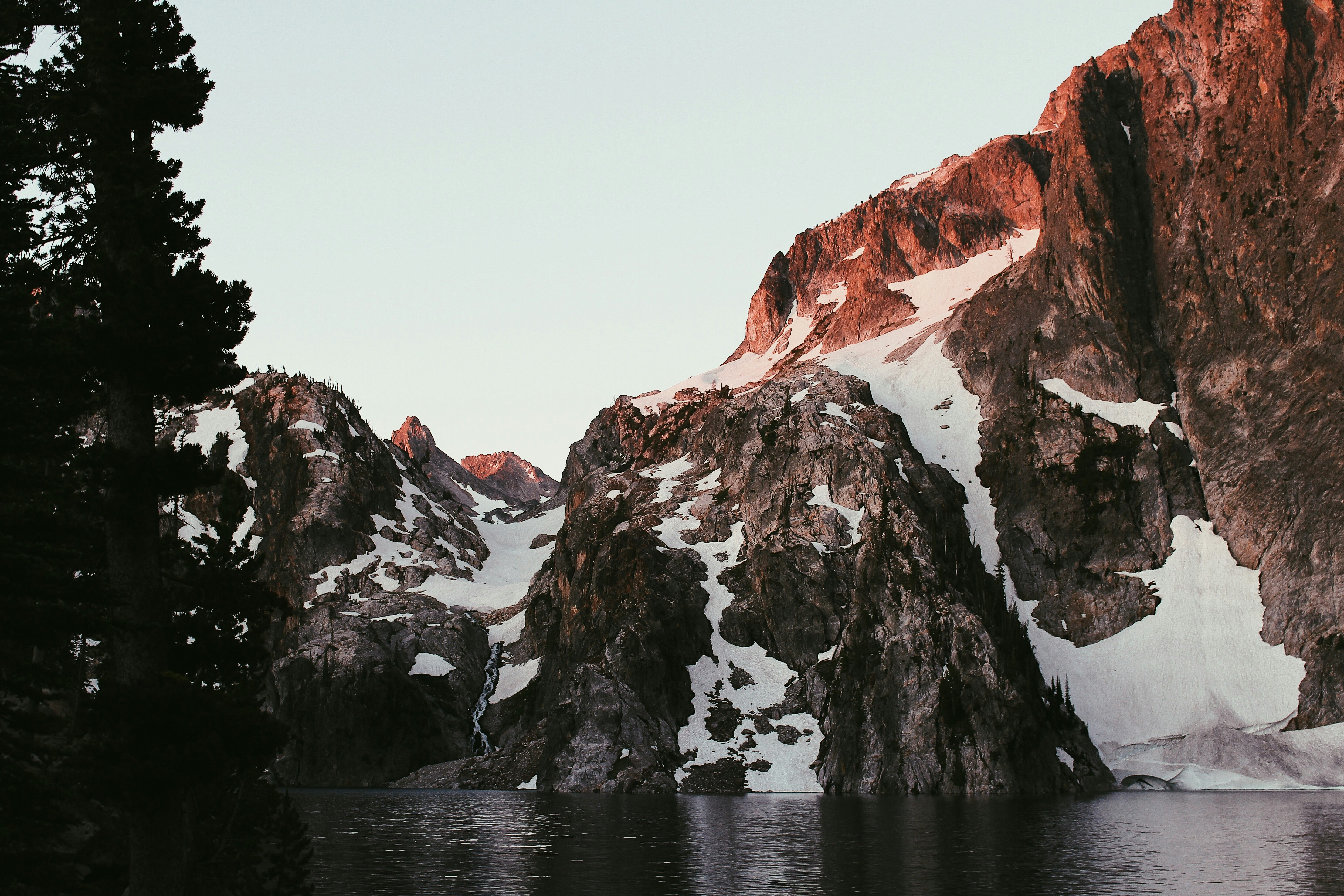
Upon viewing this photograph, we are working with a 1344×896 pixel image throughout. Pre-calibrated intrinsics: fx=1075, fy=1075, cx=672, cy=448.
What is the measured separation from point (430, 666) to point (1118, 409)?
107 meters

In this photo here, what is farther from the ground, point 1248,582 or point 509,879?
point 1248,582

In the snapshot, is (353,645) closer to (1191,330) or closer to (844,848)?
(844,848)

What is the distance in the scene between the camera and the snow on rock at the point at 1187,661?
119188mm

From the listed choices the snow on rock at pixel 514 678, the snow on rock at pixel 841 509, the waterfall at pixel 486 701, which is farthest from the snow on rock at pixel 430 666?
the snow on rock at pixel 841 509

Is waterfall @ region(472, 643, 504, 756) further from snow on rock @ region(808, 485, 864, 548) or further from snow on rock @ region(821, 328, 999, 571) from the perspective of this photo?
snow on rock @ region(821, 328, 999, 571)

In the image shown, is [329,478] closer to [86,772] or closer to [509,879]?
[509,879]

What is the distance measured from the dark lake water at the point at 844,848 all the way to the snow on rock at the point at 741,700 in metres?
22.7

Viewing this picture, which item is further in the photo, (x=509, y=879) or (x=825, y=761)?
(x=825, y=761)

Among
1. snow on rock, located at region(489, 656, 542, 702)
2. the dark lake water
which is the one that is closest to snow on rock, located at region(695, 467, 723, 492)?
snow on rock, located at region(489, 656, 542, 702)

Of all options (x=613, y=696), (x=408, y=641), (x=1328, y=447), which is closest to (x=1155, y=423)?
(x=1328, y=447)

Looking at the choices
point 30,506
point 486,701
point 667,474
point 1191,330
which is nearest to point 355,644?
point 486,701

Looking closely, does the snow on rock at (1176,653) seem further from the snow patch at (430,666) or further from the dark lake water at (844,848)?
the snow patch at (430,666)

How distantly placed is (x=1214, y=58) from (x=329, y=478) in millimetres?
162462

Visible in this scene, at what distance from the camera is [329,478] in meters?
198
